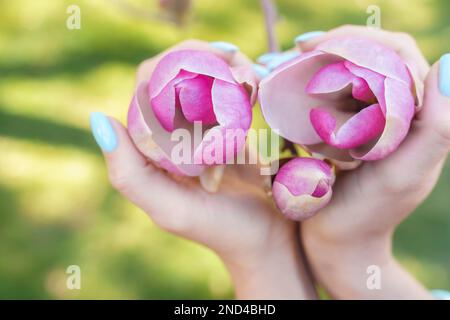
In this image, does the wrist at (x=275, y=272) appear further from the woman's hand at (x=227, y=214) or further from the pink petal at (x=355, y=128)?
the pink petal at (x=355, y=128)

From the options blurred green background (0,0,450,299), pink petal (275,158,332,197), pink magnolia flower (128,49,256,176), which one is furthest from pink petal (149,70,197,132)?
blurred green background (0,0,450,299)

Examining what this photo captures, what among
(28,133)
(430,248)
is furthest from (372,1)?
(28,133)

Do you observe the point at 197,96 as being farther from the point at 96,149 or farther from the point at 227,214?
the point at 96,149

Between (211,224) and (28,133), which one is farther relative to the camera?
(28,133)

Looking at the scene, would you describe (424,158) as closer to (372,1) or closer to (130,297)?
(130,297)

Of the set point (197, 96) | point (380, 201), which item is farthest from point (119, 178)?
point (380, 201)

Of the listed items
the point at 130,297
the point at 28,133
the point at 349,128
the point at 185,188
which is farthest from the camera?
the point at 28,133
